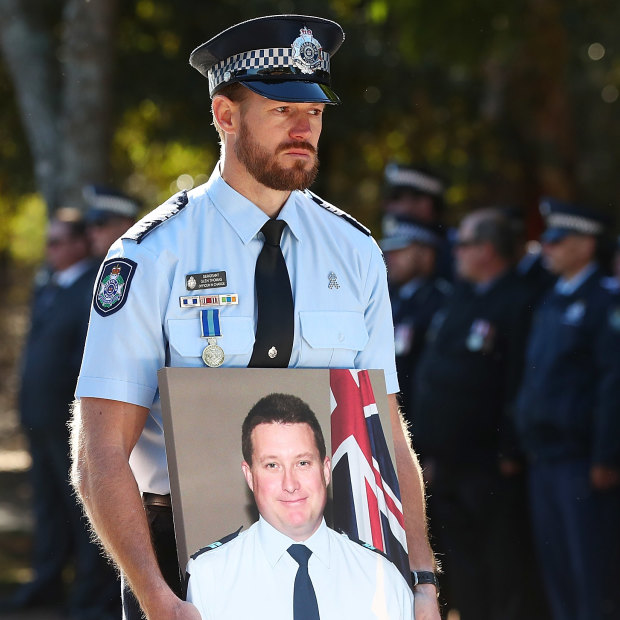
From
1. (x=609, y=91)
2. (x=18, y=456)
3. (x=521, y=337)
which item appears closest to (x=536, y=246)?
(x=521, y=337)

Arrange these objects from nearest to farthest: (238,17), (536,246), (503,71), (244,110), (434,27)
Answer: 1. (244,110)
2. (536,246)
3. (434,27)
4. (238,17)
5. (503,71)

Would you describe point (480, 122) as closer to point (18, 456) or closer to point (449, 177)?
point (449, 177)

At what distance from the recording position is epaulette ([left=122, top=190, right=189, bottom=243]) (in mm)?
2785

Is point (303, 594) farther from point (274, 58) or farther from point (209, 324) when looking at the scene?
point (274, 58)

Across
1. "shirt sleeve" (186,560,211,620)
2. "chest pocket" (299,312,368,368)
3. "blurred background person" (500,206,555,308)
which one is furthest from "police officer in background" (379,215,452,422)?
"shirt sleeve" (186,560,211,620)

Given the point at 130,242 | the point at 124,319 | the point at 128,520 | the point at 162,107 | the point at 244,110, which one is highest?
the point at 162,107

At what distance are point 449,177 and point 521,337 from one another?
7.05 meters

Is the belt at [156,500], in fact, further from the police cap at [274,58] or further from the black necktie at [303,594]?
the police cap at [274,58]

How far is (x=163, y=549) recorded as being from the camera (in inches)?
110

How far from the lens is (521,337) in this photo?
6.55 meters

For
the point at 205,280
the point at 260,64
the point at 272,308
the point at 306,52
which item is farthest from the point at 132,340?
the point at 306,52

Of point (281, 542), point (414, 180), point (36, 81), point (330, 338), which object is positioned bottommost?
point (281, 542)

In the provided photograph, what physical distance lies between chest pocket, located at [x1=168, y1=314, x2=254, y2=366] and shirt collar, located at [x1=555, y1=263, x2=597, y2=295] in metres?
3.68

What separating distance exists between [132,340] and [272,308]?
0.34 m
